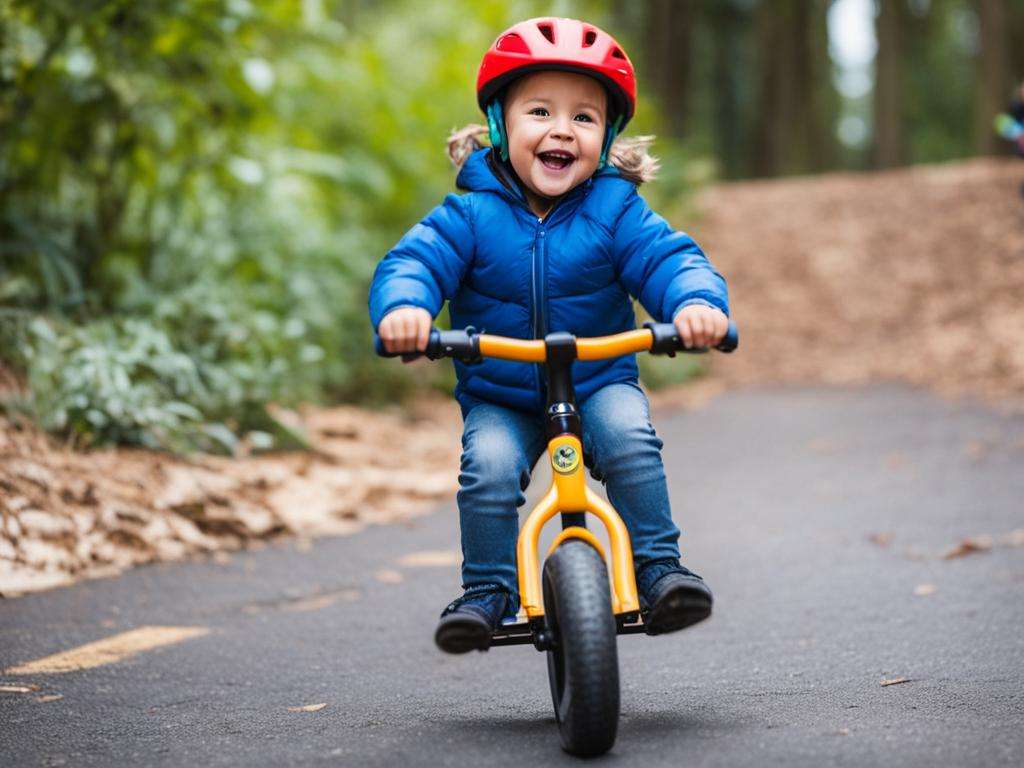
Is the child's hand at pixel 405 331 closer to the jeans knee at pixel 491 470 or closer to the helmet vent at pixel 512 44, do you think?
the jeans knee at pixel 491 470

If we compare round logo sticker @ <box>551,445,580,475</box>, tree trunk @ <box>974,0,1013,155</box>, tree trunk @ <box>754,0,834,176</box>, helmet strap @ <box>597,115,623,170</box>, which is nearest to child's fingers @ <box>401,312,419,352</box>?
round logo sticker @ <box>551,445,580,475</box>

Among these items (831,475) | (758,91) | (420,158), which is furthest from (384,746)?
(758,91)

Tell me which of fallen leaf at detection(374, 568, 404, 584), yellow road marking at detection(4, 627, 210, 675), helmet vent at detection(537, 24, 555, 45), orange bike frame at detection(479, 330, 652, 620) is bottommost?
fallen leaf at detection(374, 568, 404, 584)

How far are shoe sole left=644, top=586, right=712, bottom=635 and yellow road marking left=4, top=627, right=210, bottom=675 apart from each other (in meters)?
2.05

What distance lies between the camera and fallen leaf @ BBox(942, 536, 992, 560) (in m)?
5.55

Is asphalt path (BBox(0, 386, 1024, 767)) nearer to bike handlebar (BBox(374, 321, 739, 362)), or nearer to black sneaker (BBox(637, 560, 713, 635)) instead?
black sneaker (BBox(637, 560, 713, 635))

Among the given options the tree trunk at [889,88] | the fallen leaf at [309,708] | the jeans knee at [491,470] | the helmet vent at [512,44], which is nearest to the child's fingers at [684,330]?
the jeans knee at [491,470]

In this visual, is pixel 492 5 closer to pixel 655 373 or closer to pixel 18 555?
pixel 655 373

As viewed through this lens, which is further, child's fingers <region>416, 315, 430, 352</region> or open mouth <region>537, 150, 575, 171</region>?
open mouth <region>537, 150, 575, 171</region>

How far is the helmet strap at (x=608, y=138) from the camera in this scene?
3.64 m

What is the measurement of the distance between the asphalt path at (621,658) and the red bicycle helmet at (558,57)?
181cm

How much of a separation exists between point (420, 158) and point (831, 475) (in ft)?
16.8

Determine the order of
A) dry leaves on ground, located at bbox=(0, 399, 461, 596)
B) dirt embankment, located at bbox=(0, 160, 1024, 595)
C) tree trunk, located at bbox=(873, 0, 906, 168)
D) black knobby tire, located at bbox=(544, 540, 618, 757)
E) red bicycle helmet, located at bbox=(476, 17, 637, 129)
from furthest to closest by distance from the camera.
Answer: tree trunk, located at bbox=(873, 0, 906, 168), dirt embankment, located at bbox=(0, 160, 1024, 595), dry leaves on ground, located at bbox=(0, 399, 461, 596), red bicycle helmet, located at bbox=(476, 17, 637, 129), black knobby tire, located at bbox=(544, 540, 618, 757)

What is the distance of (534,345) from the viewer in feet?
10.2
